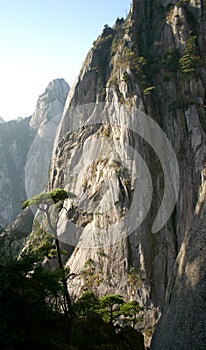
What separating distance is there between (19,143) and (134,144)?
100374 millimetres

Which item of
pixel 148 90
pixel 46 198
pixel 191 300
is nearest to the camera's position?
pixel 191 300

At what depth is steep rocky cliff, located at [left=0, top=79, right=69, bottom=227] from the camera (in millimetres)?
116438

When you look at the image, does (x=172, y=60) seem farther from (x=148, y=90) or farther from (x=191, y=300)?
(x=191, y=300)

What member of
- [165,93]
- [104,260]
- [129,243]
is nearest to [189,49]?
[165,93]

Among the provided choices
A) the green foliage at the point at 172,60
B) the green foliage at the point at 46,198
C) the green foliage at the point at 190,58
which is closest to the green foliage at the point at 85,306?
the green foliage at the point at 46,198

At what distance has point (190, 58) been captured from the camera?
42.9 meters

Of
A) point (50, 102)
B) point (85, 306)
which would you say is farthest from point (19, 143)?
point (85, 306)

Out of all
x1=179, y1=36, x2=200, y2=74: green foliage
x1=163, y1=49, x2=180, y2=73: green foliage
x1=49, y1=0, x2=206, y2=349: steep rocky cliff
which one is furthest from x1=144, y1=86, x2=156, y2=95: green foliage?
x1=179, y1=36, x2=200, y2=74: green foliage

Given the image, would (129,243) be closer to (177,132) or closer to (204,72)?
(177,132)

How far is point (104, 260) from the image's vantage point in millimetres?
37031

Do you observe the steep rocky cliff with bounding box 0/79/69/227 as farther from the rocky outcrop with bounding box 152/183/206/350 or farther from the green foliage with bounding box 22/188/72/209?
the rocky outcrop with bounding box 152/183/206/350

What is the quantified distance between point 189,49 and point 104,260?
3226 cm

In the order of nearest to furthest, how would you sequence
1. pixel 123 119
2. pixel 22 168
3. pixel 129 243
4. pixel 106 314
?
pixel 106 314 < pixel 129 243 < pixel 123 119 < pixel 22 168

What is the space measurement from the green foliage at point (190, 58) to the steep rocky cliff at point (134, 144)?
7.0 inches
